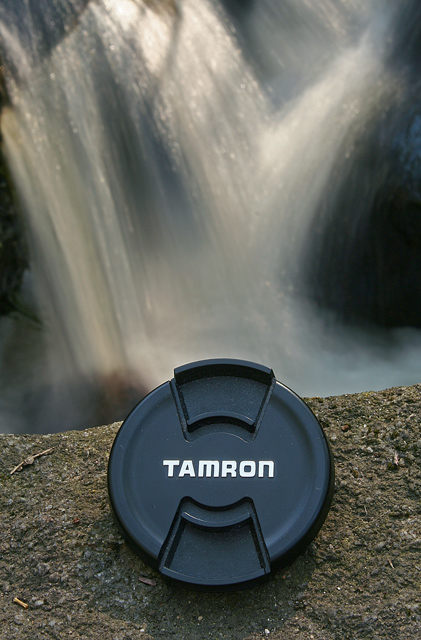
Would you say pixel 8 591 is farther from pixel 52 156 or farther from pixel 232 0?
pixel 232 0

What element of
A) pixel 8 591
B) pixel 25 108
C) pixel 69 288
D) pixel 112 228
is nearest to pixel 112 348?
pixel 69 288

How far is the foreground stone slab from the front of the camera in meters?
1.17

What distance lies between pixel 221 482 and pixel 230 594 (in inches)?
8.9

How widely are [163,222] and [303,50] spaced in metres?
1.56

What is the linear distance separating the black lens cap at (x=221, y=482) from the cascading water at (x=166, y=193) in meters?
1.82

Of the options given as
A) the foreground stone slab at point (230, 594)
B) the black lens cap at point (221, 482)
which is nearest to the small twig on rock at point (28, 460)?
the foreground stone slab at point (230, 594)

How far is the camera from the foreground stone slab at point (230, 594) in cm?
117

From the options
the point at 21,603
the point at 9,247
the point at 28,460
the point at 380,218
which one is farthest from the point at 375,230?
the point at 21,603

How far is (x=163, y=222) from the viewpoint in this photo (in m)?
3.43

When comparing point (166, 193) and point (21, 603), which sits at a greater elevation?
point (21, 603)

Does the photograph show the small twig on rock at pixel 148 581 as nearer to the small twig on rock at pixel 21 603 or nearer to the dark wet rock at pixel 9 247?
the small twig on rock at pixel 21 603

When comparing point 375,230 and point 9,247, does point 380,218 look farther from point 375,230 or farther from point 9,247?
point 9,247

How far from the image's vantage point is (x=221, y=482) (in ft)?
4.13

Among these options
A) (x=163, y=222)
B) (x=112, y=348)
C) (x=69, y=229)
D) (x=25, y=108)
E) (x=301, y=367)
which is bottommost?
(x=301, y=367)
